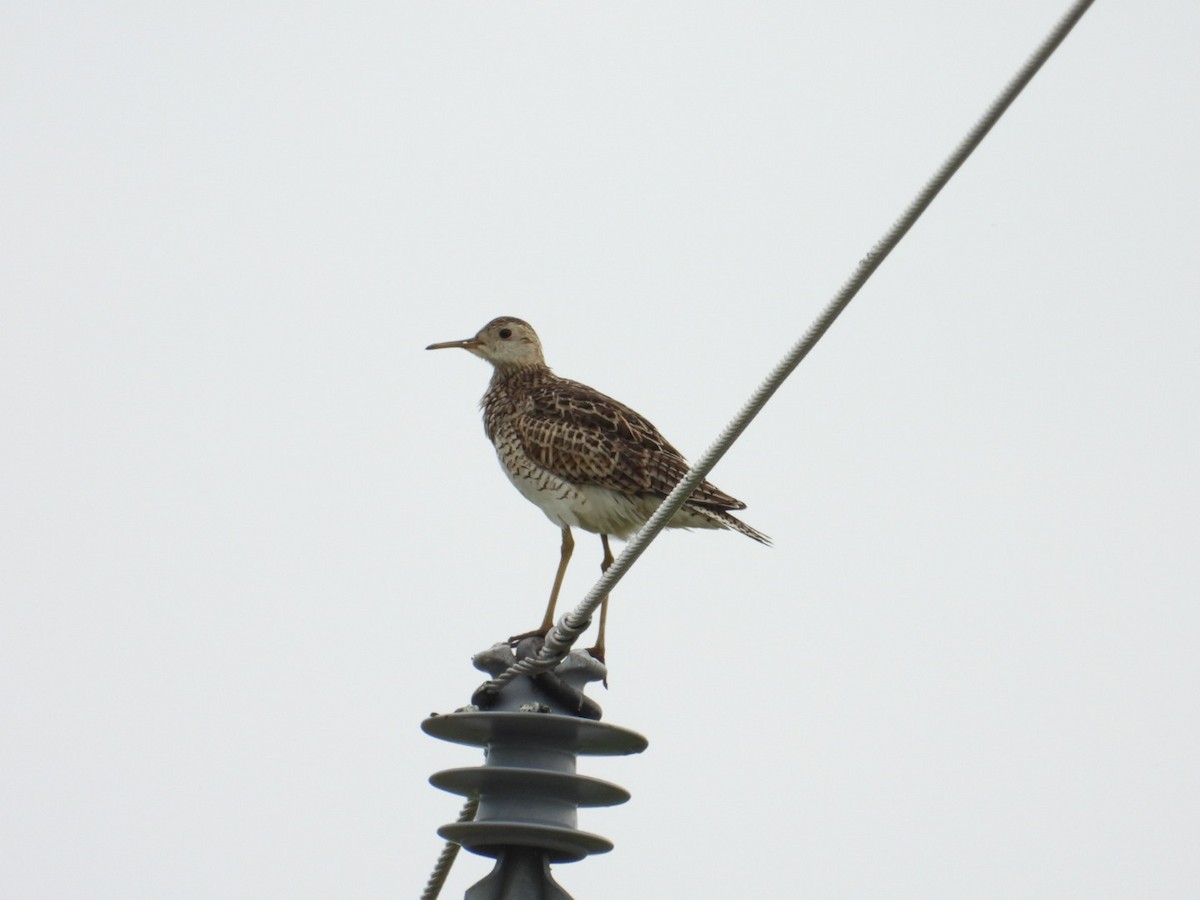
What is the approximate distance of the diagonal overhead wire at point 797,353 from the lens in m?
4.62

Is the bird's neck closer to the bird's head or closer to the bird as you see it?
the bird's head

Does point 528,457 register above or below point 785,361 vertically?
above

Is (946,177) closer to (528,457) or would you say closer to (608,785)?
(608,785)

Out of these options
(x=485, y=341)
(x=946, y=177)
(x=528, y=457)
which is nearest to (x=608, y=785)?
(x=946, y=177)

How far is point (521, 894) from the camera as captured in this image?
6094mm

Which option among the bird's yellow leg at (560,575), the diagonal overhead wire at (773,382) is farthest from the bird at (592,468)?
the diagonal overhead wire at (773,382)

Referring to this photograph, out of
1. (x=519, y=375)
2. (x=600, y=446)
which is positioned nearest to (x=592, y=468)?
(x=600, y=446)

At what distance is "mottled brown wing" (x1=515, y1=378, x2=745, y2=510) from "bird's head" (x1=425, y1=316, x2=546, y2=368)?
97 centimetres

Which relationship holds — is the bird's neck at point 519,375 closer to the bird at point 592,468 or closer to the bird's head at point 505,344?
the bird's head at point 505,344

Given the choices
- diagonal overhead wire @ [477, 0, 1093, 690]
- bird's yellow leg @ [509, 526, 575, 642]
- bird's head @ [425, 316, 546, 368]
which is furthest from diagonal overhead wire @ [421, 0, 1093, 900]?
bird's head @ [425, 316, 546, 368]

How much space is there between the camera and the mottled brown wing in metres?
11.5

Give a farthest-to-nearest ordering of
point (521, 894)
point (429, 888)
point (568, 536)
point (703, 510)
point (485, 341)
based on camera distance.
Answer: point (485, 341)
point (568, 536)
point (703, 510)
point (429, 888)
point (521, 894)

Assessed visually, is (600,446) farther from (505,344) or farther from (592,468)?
(505,344)

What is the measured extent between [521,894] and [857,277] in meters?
2.33
